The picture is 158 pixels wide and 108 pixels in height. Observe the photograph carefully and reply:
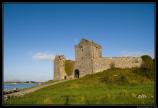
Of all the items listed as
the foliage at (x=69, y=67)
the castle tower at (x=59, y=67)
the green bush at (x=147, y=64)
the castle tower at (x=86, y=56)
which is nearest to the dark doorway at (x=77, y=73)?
the castle tower at (x=86, y=56)

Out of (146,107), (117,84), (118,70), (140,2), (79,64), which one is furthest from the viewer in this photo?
(79,64)

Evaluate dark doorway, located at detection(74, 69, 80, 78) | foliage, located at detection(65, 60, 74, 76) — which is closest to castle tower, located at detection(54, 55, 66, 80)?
foliage, located at detection(65, 60, 74, 76)

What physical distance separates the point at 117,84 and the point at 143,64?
548cm

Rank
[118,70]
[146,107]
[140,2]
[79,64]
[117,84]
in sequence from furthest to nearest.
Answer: [79,64] → [118,70] → [117,84] → [146,107] → [140,2]

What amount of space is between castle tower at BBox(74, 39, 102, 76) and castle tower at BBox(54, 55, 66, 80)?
1004 millimetres

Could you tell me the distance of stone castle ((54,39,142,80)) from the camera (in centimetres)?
2380

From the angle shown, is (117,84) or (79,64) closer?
(117,84)

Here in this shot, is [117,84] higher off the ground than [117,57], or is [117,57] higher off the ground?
[117,57]

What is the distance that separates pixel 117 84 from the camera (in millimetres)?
18281

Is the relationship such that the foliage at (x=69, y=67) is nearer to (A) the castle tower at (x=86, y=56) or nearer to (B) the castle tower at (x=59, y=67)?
(B) the castle tower at (x=59, y=67)

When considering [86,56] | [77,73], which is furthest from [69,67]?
[86,56]

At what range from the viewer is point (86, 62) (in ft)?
82.1

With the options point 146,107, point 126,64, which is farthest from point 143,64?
point 146,107

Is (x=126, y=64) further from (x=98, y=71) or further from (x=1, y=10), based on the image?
(x=1, y=10)
